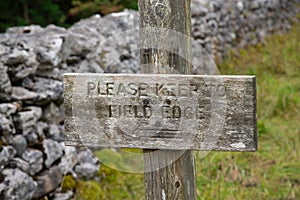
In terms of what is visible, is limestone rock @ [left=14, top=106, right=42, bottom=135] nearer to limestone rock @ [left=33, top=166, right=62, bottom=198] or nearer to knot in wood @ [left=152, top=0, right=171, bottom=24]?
limestone rock @ [left=33, top=166, right=62, bottom=198]

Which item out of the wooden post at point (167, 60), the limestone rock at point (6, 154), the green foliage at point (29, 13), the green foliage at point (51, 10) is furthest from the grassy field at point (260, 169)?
the green foliage at point (29, 13)

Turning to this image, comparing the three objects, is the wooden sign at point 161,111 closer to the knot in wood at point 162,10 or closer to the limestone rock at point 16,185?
the knot in wood at point 162,10

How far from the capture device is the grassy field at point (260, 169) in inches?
164

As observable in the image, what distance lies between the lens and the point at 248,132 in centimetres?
218

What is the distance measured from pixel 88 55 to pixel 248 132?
271 centimetres

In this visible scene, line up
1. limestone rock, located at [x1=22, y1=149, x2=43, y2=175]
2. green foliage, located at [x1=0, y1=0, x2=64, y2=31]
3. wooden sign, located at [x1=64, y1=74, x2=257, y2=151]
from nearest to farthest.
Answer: wooden sign, located at [x1=64, y1=74, x2=257, y2=151]
limestone rock, located at [x1=22, y1=149, x2=43, y2=175]
green foliage, located at [x1=0, y1=0, x2=64, y2=31]

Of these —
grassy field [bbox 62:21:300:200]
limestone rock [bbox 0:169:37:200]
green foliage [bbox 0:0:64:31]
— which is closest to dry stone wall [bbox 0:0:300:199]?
limestone rock [bbox 0:169:37:200]

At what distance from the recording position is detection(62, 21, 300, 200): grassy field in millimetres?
4164

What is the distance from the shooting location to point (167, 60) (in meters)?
2.26

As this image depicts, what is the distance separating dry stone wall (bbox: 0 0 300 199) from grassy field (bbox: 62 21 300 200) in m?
0.19

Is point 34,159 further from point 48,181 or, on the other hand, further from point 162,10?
point 162,10

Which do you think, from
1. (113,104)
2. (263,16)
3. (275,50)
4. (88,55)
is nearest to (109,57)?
(88,55)

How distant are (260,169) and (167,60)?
8.32 ft

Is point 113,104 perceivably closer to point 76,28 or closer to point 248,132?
point 248,132
